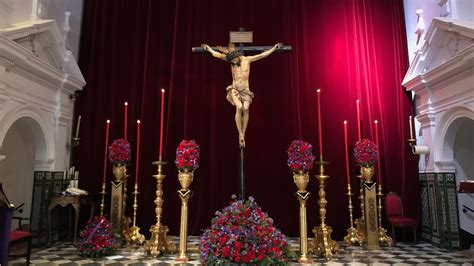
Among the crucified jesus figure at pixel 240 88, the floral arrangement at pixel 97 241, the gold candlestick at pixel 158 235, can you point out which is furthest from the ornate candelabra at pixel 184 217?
the floral arrangement at pixel 97 241

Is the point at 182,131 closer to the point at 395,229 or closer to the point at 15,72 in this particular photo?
the point at 15,72

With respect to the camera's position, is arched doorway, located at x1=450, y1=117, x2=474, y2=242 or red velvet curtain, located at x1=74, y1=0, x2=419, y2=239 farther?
red velvet curtain, located at x1=74, y1=0, x2=419, y2=239

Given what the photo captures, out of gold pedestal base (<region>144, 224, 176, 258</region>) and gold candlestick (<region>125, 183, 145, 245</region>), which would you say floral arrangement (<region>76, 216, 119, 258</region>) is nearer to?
gold pedestal base (<region>144, 224, 176, 258</region>)

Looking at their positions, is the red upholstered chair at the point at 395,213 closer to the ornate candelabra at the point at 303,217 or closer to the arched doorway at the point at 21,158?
the ornate candelabra at the point at 303,217

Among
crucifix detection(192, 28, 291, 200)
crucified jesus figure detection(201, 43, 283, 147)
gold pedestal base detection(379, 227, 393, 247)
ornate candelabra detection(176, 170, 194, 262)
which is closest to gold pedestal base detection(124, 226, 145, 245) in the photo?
ornate candelabra detection(176, 170, 194, 262)

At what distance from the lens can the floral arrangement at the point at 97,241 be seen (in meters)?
4.77

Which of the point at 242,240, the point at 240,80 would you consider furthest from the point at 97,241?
the point at 240,80

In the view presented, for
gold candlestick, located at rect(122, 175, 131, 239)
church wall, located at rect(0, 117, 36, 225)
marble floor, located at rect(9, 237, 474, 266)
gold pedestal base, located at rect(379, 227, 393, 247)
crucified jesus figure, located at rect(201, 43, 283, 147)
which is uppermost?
crucified jesus figure, located at rect(201, 43, 283, 147)

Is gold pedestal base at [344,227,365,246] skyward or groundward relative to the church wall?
groundward

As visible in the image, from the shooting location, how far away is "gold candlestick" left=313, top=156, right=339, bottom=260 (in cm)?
472

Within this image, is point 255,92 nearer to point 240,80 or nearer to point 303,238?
point 240,80

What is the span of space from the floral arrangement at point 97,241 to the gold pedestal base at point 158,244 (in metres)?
0.48

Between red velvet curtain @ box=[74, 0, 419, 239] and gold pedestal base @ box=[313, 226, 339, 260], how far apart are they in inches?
45.8

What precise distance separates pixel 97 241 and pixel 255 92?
3.53 metres
